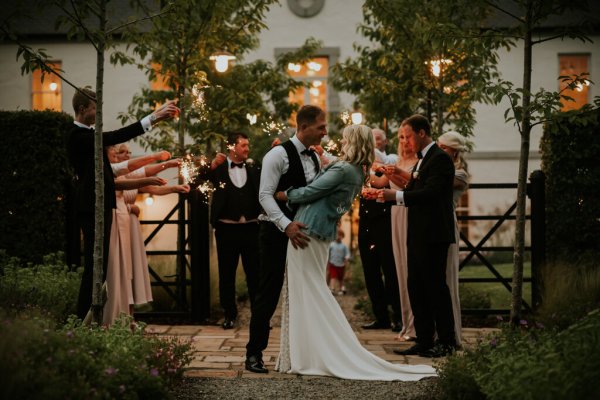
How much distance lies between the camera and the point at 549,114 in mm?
5750

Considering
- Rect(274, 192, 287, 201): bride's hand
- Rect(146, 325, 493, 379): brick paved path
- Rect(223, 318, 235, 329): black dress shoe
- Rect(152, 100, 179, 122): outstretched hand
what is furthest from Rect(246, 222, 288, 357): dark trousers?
Rect(223, 318, 235, 329): black dress shoe

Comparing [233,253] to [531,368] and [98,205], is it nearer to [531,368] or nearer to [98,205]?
[98,205]

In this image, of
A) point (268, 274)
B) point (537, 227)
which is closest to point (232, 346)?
point (268, 274)

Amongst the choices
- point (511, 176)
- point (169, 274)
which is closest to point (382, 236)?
point (169, 274)

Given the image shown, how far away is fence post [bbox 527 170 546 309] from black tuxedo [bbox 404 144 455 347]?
7.65ft

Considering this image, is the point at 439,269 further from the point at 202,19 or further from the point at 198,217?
the point at 202,19

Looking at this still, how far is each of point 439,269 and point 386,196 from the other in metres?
0.80

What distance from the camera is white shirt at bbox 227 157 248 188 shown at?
8.53 m

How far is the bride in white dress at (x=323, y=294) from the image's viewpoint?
18.4 feet

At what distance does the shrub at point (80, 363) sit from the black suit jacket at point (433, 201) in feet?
8.37

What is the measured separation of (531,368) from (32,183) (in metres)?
6.99

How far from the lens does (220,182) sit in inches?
334

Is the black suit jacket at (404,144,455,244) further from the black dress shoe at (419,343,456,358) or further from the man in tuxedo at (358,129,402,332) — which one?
the man in tuxedo at (358,129,402,332)

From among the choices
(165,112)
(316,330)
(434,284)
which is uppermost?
(165,112)
